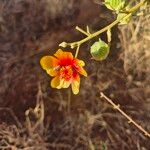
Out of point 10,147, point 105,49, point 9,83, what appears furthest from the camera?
point 9,83

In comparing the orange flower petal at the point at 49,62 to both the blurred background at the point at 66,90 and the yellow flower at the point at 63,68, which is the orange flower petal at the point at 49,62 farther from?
the blurred background at the point at 66,90

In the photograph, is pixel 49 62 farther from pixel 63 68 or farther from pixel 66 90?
pixel 66 90

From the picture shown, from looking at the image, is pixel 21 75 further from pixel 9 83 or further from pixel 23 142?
pixel 23 142

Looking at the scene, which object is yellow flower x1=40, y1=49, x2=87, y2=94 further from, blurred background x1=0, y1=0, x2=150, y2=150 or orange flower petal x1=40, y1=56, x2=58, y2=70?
blurred background x1=0, y1=0, x2=150, y2=150

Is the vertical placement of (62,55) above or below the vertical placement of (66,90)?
above

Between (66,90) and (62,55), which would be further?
(66,90)

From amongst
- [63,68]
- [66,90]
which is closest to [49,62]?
[63,68]

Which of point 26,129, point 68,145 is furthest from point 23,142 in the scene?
point 68,145
